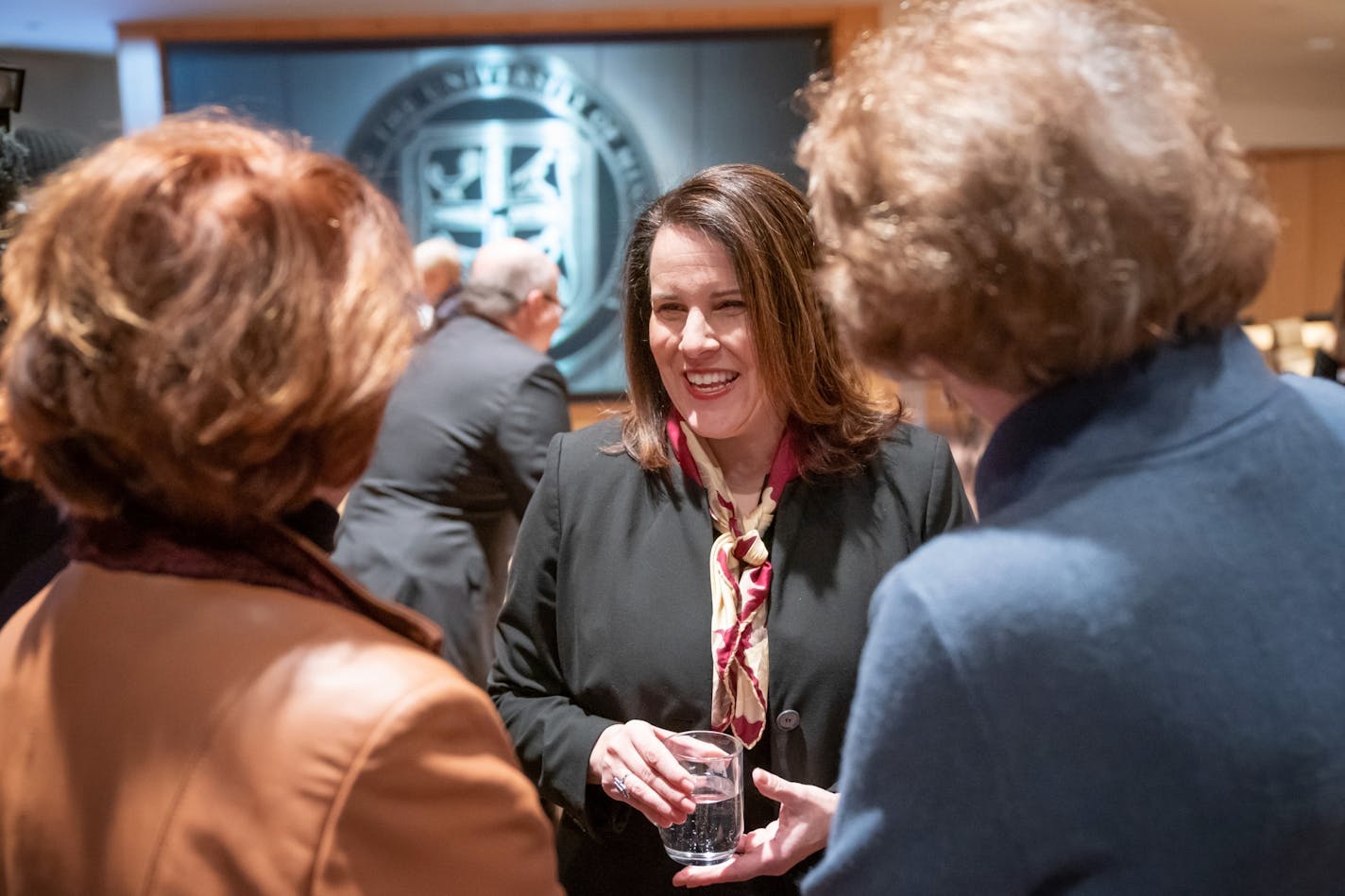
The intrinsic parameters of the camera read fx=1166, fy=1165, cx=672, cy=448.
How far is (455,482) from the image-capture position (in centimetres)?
325

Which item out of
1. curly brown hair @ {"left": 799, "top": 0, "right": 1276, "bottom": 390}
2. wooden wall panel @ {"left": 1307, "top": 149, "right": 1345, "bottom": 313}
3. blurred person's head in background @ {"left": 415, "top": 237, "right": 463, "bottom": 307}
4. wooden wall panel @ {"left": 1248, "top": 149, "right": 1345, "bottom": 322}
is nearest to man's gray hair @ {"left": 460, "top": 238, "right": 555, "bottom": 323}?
blurred person's head in background @ {"left": 415, "top": 237, "right": 463, "bottom": 307}

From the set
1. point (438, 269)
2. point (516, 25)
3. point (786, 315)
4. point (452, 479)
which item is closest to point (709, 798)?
point (786, 315)

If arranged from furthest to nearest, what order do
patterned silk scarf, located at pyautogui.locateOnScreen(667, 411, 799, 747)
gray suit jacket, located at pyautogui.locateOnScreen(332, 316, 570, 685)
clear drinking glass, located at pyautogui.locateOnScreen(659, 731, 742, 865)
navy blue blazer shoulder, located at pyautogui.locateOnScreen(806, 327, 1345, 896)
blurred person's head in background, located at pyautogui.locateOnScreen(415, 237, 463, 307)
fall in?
blurred person's head in background, located at pyautogui.locateOnScreen(415, 237, 463, 307), gray suit jacket, located at pyautogui.locateOnScreen(332, 316, 570, 685), patterned silk scarf, located at pyautogui.locateOnScreen(667, 411, 799, 747), clear drinking glass, located at pyautogui.locateOnScreen(659, 731, 742, 865), navy blue blazer shoulder, located at pyautogui.locateOnScreen(806, 327, 1345, 896)

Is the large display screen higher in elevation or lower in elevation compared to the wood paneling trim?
lower

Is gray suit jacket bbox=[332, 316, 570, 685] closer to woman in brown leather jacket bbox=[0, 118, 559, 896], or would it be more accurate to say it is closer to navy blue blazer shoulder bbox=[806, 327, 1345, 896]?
woman in brown leather jacket bbox=[0, 118, 559, 896]

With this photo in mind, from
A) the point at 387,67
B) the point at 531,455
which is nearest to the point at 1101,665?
the point at 531,455

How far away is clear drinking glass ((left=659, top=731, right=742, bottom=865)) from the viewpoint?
1.36 metres

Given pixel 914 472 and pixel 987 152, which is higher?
pixel 987 152

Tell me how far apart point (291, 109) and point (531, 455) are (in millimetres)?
4082

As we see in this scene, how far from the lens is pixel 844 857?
853 mm

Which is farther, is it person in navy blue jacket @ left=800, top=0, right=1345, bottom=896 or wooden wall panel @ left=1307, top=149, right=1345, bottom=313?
wooden wall panel @ left=1307, top=149, right=1345, bottom=313

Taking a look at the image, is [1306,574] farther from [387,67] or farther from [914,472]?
[387,67]

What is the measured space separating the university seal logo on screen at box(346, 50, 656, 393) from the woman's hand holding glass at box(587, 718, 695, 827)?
493cm

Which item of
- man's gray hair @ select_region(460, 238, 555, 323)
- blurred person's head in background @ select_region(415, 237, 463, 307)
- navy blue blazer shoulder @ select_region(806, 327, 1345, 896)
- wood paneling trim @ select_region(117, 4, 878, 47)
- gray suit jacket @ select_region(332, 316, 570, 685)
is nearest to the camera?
navy blue blazer shoulder @ select_region(806, 327, 1345, 896)
